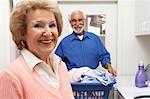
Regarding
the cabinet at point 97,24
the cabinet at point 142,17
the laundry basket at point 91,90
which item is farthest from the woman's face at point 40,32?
the cabinet at point 97,24

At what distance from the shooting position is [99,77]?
2.04 metres

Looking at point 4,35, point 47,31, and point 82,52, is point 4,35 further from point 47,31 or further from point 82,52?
point 47,31

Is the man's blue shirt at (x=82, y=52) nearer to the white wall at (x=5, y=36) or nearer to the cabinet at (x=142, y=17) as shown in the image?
the cabinet at (x=142, y=17)

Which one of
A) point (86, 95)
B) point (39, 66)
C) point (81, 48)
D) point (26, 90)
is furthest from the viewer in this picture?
point (81, 48)

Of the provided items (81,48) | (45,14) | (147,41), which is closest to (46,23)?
(45,14)

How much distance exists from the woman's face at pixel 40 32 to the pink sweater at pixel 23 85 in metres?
0.08

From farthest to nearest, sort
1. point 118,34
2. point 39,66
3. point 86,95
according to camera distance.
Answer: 1. point 118,34
2. point 86,95
3. point 39,66

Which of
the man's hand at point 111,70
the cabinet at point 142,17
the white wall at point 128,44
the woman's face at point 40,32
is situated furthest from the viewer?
the white wall at point 128,44

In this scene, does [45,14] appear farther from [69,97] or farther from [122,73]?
[122,73]

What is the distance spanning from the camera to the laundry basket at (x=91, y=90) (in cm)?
201

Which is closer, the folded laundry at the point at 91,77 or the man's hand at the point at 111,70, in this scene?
the folded laundry at the point at 91,77

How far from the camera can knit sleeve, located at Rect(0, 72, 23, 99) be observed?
970 mm

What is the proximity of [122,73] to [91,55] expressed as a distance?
0.69 metres

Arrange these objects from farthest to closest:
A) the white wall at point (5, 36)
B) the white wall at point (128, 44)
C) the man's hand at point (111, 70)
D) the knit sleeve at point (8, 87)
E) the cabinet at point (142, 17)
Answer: the white wall at point (128, 44)
the white wall at point (5, 36)
the cabinet at point (142, 17)
the man's hand at point (111, 70)
the knit sleeve at point (8, 87)
